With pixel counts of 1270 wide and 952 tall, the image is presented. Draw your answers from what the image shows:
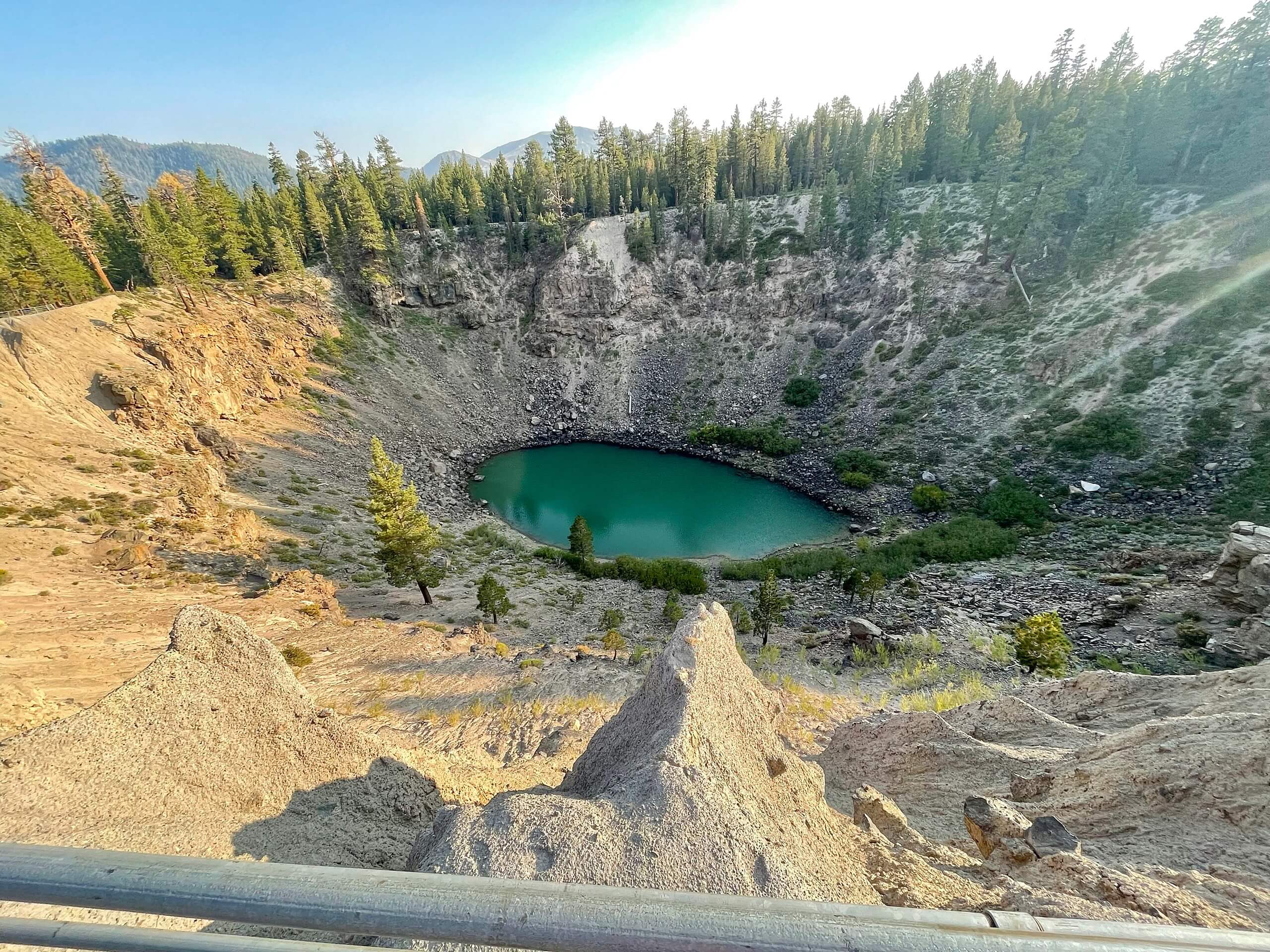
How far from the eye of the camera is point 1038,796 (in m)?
7.64

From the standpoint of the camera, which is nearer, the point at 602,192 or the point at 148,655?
the point at 148,655

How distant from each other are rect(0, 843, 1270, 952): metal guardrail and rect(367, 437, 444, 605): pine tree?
2361 centimetres

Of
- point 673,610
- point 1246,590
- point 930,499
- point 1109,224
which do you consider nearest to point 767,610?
point 673,610

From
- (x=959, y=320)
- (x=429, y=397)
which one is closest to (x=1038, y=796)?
(x=959, y=320)

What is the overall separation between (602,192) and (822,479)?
176ft

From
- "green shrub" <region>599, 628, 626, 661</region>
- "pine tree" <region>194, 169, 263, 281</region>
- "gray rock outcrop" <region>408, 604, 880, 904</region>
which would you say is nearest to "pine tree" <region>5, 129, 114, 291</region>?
"pine tree" <region>194, 169, 263, 281</region>

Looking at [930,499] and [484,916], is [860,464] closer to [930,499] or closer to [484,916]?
[930,499]

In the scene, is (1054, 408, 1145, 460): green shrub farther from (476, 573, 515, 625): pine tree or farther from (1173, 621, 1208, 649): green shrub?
(476, 573, 515, 625): pine tree

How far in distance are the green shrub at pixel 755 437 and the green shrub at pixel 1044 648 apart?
32.9 m

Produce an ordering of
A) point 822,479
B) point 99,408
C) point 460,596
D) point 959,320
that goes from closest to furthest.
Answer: point 460,596, point 99,408, point 822,479, point 959,320

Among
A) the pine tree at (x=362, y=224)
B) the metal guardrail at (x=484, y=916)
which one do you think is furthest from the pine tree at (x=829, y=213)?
the metal guardrail at (x=484, y=916)

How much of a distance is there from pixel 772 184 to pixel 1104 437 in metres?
59.4

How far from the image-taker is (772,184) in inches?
2995

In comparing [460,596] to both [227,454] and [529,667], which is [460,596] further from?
[227,454]
